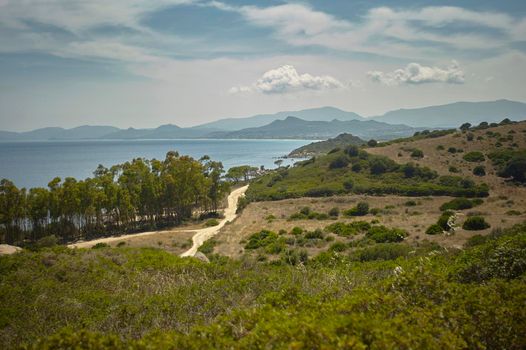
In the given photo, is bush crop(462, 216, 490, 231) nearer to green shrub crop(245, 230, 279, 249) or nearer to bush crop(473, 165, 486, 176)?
green shrub crop(245, 230, 279, 249)

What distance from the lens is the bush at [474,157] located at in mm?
64137

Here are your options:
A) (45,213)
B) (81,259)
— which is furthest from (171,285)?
(45,213)

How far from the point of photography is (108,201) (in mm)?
44406

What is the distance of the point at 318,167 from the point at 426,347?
73.8 m

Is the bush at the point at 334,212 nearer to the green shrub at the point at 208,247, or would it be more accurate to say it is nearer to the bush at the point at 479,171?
the green shrub at the point at 208,247

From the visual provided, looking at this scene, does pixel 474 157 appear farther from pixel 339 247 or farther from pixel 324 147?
pixel 324 147

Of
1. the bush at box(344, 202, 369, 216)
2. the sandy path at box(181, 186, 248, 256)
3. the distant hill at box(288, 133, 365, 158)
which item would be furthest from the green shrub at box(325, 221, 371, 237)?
the distant hill at box(288, 133, 365, 158)

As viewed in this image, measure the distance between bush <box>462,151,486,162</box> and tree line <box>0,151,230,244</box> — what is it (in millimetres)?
44190

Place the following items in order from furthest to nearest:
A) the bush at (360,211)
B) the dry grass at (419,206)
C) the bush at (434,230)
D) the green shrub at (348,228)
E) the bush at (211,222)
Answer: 1. the bush at (211,222)
2. the bush at (360,211)
3. the green shrub at (348,228)
4. the dry grass at (419,206)
5. the bush at (434,230)

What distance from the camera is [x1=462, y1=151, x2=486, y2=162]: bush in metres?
64.1

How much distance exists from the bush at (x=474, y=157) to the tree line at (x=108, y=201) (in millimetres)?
44190

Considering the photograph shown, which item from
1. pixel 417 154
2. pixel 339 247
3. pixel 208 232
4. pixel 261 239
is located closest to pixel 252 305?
pixel 339 247

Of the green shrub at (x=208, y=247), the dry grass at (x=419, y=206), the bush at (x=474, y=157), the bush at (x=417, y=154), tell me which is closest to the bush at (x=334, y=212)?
the dry grass at (x=419, y=206)

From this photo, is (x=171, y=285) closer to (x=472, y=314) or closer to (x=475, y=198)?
(x=472, y=314)
